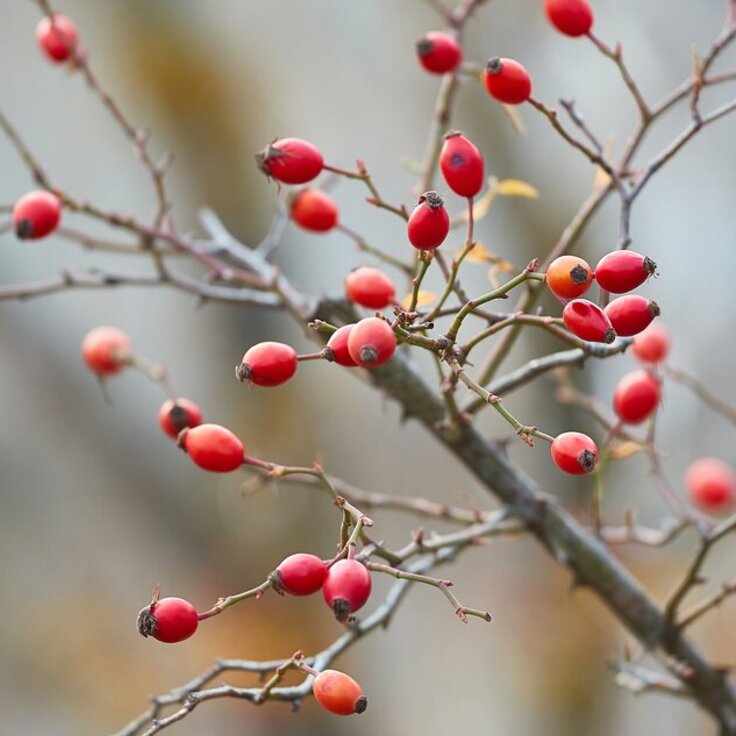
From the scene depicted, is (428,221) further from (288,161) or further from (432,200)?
(288,161)

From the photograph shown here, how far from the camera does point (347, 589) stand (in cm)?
77

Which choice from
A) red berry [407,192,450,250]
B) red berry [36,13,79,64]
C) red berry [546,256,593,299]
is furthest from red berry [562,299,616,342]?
red berry [36,13,79,64]

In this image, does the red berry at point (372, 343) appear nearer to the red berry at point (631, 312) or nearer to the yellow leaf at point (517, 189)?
the red berry at point (631, 312)

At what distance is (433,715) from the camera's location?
633cm

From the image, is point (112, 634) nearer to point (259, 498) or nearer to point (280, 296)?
point (259, 498)

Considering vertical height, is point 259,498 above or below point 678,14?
below

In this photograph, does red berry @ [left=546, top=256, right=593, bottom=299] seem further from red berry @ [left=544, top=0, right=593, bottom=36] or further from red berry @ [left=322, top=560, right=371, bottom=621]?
red berry @ [left=544, top=0, right=593, bottom=36]

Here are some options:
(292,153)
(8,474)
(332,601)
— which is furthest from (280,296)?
(8,474)

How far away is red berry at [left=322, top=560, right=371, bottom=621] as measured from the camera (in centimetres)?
77

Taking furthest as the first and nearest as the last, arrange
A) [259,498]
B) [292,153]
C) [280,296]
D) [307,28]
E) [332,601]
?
[307,28], [259,498], [280,296], [292,153], [332,601]

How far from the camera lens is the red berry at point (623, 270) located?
0.80 metres

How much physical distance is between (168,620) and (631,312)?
17.8 inches

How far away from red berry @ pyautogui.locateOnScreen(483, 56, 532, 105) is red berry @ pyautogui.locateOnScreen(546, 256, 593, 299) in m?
0.30

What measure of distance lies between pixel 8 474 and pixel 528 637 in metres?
2.77
